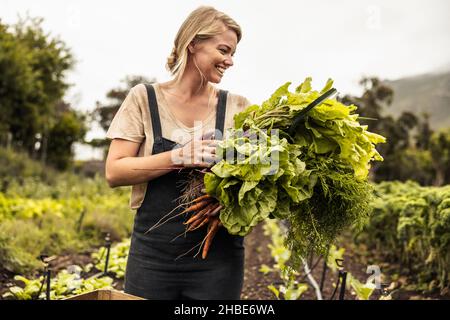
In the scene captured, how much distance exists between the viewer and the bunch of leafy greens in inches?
63.4

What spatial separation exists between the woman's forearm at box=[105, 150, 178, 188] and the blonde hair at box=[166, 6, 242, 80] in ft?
1.53

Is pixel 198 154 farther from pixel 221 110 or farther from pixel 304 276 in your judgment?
pixel 304 276

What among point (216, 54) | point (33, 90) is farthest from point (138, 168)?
point (33, 90)

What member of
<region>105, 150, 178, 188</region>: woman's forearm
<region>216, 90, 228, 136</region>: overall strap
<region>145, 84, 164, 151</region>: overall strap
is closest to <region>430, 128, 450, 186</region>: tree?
<region>216, 90, 228, 136</region>: overall strap

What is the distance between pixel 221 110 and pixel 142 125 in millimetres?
347

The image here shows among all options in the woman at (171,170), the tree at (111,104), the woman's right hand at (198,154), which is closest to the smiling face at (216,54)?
the woman at (171,170)

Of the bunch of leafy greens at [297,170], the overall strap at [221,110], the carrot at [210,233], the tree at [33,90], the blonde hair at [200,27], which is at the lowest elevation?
the carrot at [210,233]

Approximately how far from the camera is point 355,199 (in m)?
1.82

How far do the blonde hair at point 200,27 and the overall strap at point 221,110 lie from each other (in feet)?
0.68

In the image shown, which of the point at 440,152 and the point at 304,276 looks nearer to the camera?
the point at 304,276

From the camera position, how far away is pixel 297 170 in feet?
5.40

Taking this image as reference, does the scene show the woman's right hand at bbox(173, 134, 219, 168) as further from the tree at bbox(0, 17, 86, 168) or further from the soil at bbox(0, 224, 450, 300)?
the tree at bbox(0, 17, 86, 168)

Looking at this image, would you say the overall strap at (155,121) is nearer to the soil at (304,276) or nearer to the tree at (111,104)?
the soil at (304,276)

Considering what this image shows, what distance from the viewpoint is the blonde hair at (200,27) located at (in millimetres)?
1930
